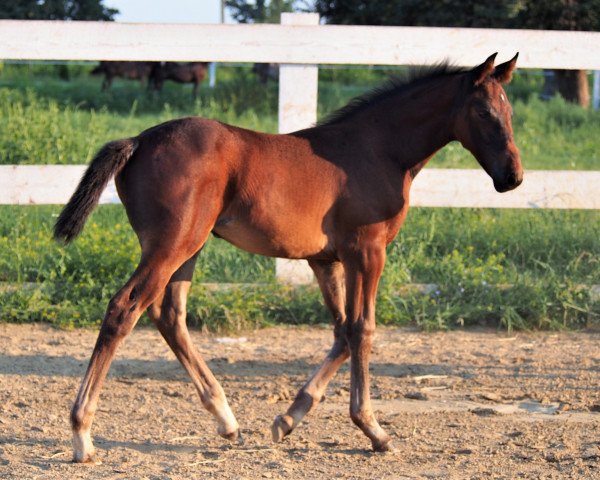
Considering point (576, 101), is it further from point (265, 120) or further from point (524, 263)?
point (524, 263)

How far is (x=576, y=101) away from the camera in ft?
61.8

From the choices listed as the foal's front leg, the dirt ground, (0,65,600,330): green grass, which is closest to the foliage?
(0,65,600,330): green grass

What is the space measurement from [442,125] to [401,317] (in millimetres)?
2216

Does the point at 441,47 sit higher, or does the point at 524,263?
the point at 441,47

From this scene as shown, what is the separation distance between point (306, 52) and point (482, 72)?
2.35m

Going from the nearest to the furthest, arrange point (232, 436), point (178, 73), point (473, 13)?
point (232, 436)
point (473, 13)
point (178, 73)

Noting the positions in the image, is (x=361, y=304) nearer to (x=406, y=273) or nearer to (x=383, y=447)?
(x=383, y=447)

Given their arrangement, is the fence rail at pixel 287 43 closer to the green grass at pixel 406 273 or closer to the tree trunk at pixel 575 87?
the green grass at pixel 406 273

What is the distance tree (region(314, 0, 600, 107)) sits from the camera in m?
16.2

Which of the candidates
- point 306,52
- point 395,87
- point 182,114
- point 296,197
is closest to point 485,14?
point 182,114

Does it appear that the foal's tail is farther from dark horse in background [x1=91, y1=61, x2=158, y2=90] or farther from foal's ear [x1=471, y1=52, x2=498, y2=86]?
dark horse in background [x1=91, y1=61, x2=158, y2=90]

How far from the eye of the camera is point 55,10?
2733 cm

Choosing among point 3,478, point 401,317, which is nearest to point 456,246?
point 401,317

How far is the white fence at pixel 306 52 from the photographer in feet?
21.0
